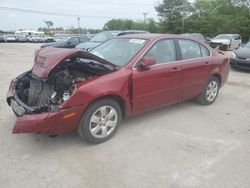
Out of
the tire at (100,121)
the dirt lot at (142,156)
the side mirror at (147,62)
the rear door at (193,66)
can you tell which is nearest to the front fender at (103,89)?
the tire at (100,121)

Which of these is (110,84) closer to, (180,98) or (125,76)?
(125,76)

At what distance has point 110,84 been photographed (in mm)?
3795

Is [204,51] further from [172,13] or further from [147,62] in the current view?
[172,13]

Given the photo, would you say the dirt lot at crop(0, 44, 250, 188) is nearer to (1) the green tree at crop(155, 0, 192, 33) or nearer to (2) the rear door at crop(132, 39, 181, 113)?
(2) the rear door at crop(132, 39, 181, 113)

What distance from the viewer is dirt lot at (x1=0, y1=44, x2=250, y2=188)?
3.06 m

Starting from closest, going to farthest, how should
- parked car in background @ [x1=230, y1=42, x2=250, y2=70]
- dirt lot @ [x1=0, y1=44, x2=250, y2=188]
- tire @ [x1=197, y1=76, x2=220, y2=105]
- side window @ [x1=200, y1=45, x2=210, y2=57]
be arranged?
dirt lot @ [x1=0, y1=44, x2=250, y2=188] < side window @ [x1=200, y1=45, x2=210, y2=57] < tire @ [x1=197, y1=76, x2=220, y2=105] < parked car in background @ [x1=230, y1=42, x2=250, y2=70]

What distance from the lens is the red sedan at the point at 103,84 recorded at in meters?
3.48

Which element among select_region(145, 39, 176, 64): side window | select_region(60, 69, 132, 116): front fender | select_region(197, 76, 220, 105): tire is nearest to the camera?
select_region(60, 69, 132, 116): front fender

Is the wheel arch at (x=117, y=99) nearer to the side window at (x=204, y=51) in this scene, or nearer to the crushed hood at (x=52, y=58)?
the crushed hood at (x=52, y=58)

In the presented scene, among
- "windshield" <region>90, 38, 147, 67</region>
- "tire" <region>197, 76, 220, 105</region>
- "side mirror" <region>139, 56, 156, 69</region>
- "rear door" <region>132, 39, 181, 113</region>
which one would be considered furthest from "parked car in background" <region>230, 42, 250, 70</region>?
"side mirror" <region>139, 56, 156, 69</region>

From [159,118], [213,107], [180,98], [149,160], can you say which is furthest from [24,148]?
[213,107]

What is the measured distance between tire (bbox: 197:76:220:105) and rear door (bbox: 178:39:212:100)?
0.20 m

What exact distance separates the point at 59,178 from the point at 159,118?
2415 mm

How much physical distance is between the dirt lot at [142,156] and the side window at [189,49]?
1.19 meters
